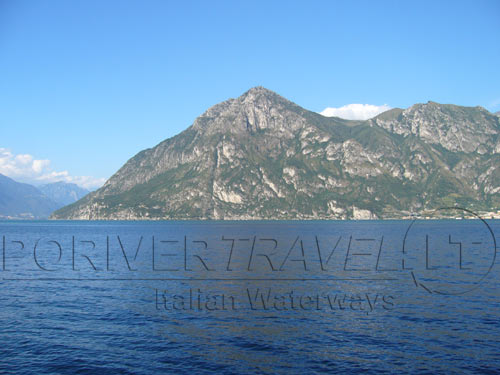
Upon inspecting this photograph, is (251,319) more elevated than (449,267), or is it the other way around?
(251,319)

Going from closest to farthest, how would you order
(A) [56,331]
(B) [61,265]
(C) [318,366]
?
(C) [318,366] → (A) [56,331] → (B) [61,265]

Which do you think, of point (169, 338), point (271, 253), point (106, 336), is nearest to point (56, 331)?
point (106, 336)

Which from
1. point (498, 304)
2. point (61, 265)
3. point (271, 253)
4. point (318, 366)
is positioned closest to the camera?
point (318, 366)

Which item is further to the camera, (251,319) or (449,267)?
(449,267)

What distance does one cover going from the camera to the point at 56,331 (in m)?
39.6

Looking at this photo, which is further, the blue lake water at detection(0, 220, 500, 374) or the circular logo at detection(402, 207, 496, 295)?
the circular logo at detection(402, 207, 496, 295)

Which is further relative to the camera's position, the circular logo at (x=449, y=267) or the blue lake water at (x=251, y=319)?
the circular logo at (x=449, y=267)

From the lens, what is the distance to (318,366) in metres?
30.7

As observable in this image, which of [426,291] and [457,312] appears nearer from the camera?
[457,312]

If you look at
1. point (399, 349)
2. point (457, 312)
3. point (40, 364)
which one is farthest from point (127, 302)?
point (457, 312)

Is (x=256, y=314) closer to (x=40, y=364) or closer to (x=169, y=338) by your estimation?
(x=169, y=338)

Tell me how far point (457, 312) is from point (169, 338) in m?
32.5

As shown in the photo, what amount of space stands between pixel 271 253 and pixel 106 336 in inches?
2867

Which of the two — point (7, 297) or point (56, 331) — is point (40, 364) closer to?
point (56, 331)
